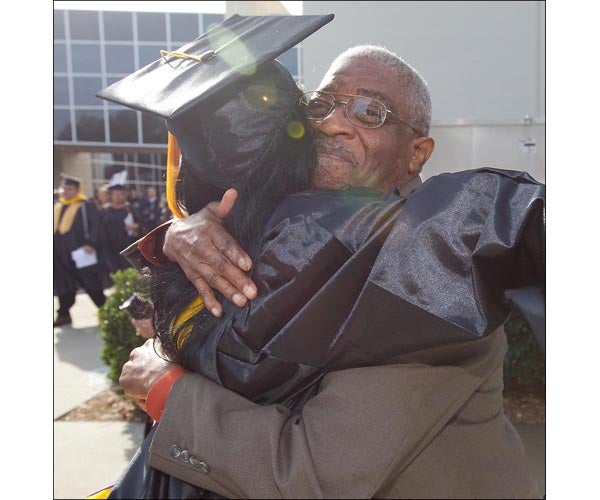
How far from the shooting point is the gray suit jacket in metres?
1.14

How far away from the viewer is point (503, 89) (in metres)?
7.77

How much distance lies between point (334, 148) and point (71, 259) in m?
7.67

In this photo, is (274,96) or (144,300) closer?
(274,96)

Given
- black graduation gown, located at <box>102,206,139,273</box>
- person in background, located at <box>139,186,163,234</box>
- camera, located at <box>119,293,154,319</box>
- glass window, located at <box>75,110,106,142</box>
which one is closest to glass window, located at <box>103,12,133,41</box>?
glass window, located at <box>75,110,106,142</box>

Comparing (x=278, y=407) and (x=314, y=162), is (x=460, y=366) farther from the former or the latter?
(x=314, y=162)

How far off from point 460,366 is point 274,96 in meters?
0.78

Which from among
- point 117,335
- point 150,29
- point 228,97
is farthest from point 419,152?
point 150,29

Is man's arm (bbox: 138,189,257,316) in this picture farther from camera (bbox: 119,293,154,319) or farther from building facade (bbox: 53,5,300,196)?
building facade (bbox: 53,5,300,196)

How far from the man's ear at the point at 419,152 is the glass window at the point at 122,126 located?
71.9ft

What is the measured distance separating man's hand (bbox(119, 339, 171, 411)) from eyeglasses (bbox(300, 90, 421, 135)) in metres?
0.77

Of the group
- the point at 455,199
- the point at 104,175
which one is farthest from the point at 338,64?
the point at 104,175

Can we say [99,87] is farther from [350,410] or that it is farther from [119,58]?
[350,410]

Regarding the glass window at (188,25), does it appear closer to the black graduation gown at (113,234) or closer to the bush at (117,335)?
the bush at (117,335)

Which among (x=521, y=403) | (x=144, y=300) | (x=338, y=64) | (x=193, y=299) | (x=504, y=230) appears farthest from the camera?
(x=521, y=403)
